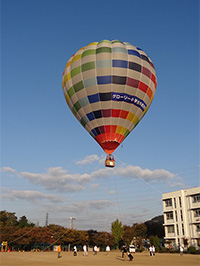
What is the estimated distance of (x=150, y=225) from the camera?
3337 inches

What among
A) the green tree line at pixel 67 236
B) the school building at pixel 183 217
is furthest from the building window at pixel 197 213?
the green tree line at pixel 67 236

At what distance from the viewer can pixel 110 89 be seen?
2473 cm

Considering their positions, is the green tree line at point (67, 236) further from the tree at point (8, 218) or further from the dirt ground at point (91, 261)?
the dirt ground at point (91, 261)

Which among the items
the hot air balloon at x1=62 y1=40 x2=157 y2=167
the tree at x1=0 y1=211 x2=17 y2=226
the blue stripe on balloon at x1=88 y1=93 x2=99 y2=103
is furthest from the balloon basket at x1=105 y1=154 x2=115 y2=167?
the tree at x1=0 y1=211 x2=17 y2=226

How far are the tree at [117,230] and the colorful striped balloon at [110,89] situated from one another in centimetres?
5553

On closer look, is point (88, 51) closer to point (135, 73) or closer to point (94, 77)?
point (94, 77)

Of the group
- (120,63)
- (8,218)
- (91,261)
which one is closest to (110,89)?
(120,63)

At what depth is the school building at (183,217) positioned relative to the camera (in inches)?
2327

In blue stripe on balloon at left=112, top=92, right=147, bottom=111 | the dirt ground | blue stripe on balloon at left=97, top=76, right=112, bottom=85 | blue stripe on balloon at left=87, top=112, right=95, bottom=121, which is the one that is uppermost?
blue stripe on balloon at left=97, top=76, right=112, bottom=85

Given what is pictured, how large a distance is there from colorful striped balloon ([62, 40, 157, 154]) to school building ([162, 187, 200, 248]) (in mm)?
40640

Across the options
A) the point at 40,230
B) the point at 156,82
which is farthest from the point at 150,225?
the point at 156,82

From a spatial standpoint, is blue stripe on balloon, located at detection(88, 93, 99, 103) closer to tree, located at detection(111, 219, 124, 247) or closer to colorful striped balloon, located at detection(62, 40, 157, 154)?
colorful striped balloon, located at detection(62, 40, 157, 154)

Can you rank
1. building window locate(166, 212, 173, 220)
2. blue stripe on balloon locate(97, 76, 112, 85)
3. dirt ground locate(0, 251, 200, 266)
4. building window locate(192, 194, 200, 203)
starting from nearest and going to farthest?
dirt ground locate(0, 251, 200, 266) → blue stripe on balloon locate(97, 76, 112, 85) → building window locate(192, 194, 200, 203) → building window locate(166, 212, 173, 220)

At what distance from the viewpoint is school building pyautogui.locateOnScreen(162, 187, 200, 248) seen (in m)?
59.1
